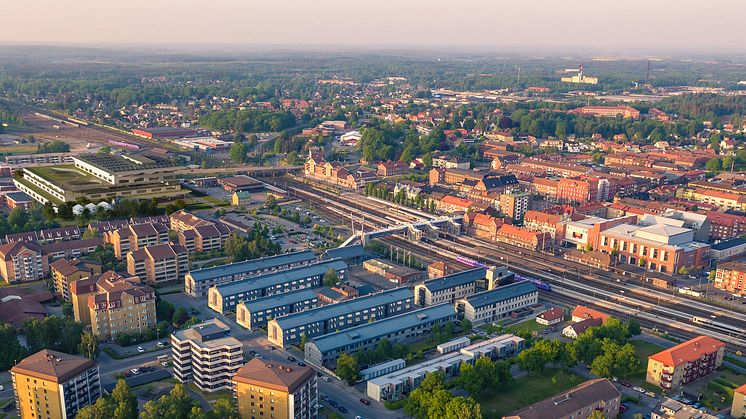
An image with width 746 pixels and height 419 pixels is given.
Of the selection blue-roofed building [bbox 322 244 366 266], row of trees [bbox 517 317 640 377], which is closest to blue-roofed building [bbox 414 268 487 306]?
blue-roofed building [bbox 322 244 366 266]

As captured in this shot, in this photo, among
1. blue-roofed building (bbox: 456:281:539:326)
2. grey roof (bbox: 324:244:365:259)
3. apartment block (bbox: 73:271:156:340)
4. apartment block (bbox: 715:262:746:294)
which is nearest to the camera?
apartment block (bbox: 73:271:156:340)

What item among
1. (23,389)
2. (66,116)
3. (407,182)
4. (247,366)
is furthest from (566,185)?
(66,116)

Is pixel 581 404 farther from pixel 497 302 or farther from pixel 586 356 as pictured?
pixel 497 302

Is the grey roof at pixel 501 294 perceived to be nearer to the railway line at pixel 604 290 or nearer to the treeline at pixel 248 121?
the railway line at pixel 604 290

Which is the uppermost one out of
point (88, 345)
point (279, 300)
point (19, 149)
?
point (88, 345)

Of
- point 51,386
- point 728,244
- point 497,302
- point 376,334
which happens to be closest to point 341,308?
point 376,334

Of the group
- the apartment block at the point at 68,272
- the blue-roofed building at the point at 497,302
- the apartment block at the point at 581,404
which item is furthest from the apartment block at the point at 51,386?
the blue-roofed building at the point at 497,302

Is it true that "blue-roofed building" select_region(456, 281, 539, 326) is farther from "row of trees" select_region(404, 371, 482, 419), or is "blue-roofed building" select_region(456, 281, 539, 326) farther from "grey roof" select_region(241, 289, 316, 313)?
"row of trees" select_region(404, 371, 482, 419)
